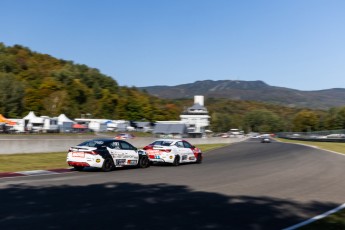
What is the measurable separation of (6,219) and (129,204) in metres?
2.79

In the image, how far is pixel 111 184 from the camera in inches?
534

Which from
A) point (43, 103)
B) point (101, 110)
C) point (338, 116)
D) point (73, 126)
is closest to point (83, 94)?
point (101, 110)

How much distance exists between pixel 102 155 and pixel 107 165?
0.47 meters

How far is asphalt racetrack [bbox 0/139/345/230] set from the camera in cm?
805

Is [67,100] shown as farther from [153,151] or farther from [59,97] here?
[153,151]

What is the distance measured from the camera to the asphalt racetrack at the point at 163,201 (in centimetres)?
805

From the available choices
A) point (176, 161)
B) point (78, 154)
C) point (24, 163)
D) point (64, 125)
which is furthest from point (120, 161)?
point (64, 125)

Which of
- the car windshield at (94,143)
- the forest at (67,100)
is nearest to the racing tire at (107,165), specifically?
the car windshield at (94,143)

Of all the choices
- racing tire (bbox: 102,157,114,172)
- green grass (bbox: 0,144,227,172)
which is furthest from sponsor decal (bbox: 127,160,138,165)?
green grass (bbox: 0,144,227,172)

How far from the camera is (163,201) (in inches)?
414

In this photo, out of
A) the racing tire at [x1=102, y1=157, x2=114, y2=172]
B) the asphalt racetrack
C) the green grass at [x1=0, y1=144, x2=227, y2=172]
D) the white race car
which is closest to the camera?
the asphalt racetrack

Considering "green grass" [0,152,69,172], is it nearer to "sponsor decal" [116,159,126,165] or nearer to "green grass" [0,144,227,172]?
"green grass" [0,144,227,172]

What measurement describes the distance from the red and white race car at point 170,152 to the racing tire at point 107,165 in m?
3.97

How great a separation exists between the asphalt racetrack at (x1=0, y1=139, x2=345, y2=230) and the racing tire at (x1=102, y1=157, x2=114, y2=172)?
1.60 m
